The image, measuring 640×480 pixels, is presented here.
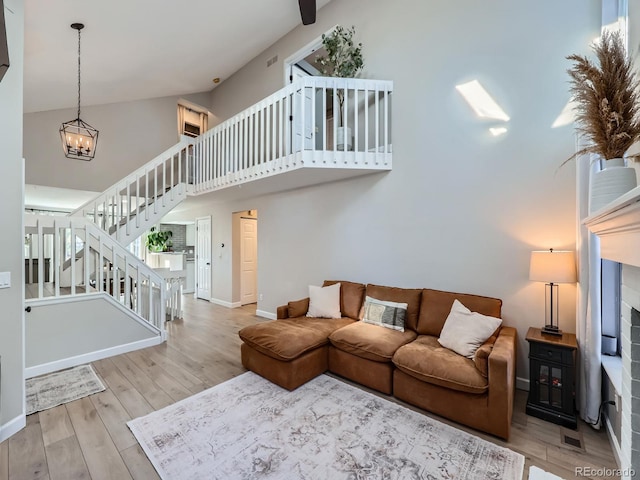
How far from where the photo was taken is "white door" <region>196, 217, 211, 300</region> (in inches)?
270

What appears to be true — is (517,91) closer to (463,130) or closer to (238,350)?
(463,130)

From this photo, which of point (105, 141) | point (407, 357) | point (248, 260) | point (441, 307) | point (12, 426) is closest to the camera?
point (12, 426)

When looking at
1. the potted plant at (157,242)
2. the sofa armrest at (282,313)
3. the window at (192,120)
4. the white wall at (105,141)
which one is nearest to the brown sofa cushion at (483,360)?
the sofa armrest at (282,313)

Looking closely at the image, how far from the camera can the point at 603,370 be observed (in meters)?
2.20

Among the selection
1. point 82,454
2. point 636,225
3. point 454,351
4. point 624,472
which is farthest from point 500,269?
point 82,454

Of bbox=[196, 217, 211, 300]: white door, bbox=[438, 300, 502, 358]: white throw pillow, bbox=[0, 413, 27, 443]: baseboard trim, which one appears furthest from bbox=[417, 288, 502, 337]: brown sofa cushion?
bbox=[196, 217, 211, 300]: white door

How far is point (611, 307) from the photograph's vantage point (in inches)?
90.9

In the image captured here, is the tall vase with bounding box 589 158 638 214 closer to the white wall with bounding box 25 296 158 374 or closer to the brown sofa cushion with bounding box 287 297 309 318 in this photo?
the brown sofa cushion with bounding box 287 297 309 318

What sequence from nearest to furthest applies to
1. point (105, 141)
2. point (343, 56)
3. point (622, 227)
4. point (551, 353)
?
point (622, 227), point (551, 353), point (343, 56), point (105, 141)

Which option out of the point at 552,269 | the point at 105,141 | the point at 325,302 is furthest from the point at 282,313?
the point at 105,141

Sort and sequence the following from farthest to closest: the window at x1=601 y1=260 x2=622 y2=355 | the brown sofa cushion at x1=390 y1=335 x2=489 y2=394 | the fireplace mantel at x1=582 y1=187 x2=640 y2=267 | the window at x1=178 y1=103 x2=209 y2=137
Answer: the window at x1=178 y1=103 x2=209 y2=137
the window at x1=601 y1=260 x2=622 y2=355
the brown sofa cushion at x1=390 y1=335 x2=489 y2=394
the fireplace mantel at x1=582 y1=187 x2=640 y2=267

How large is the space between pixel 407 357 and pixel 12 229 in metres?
3.41

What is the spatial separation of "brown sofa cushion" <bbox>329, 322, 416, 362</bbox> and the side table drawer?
40.6 inches

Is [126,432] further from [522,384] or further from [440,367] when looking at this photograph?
[522,384]
